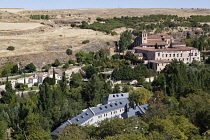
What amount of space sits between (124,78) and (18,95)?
71.0 feet

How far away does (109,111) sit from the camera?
4372cm

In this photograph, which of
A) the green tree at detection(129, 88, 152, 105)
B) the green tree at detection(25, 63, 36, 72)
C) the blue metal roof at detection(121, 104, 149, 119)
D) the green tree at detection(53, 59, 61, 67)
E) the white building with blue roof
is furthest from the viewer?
the green tree at detection(53, 59, 61, 67)

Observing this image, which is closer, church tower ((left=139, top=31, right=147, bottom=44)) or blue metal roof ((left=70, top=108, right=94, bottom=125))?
blue metal roof ((left=70, top=108, right=94, bottom=125))

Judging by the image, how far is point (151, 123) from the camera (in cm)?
3266

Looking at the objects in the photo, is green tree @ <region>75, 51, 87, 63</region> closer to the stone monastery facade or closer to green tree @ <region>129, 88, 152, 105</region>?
the stone monastery facade

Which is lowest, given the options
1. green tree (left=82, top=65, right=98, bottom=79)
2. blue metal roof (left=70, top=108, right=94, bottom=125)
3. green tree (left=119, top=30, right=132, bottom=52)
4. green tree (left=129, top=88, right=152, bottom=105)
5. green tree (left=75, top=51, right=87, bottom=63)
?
blue metal roof (left=70, top=108, right=94, bottom=125)

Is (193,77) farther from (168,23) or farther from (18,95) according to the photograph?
(168,23)

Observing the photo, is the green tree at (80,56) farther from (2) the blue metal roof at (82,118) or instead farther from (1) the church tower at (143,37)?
(2) the blue metal roof at (82,118)

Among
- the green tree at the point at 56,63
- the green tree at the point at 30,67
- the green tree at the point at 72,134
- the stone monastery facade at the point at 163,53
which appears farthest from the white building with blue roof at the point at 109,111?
the stone monastery facade at the point at 163,53

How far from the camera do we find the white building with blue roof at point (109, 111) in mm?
39769

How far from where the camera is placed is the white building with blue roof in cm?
3977

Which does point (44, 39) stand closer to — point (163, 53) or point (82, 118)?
point (163, 53)

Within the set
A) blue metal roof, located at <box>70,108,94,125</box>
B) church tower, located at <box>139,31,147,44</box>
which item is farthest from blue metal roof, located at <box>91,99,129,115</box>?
church tower, located at <box>139,31,147,44</box>

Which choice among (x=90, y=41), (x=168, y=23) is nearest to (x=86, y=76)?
(x=90, y=41)
